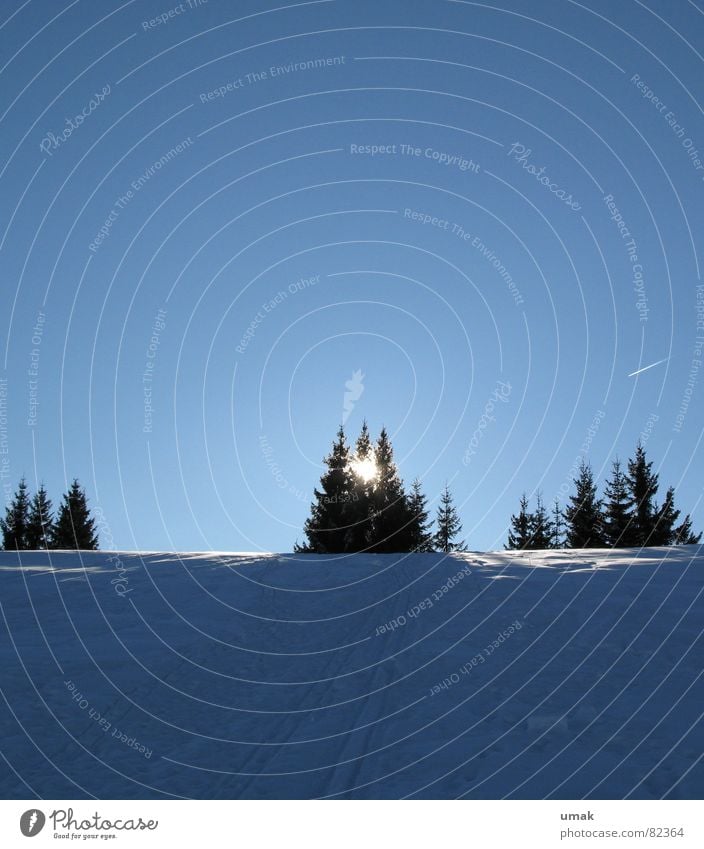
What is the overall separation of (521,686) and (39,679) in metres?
Result: 7.52

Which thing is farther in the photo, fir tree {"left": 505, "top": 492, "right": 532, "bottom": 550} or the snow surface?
fir tree {"left": 505, "top": 492, "right": 532, "bottom": 550}

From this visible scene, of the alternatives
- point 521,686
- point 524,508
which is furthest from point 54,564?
point 524,508

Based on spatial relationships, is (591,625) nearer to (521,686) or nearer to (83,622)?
(521,686)

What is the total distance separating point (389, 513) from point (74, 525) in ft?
81.2

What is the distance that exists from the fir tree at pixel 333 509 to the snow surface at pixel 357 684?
21.0 metres

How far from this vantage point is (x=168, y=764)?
770cm

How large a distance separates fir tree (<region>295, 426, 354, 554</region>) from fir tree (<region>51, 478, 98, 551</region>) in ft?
58.7

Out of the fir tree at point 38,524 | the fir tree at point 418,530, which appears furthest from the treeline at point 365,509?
the fir tree at point 38,524

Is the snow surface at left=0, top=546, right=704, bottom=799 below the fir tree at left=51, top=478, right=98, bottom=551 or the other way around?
below

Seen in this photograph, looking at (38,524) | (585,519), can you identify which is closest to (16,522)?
(38,524)

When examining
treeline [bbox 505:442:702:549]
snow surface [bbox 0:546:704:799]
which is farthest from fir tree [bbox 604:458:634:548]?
snow surface [bbox 0:546:704:799]

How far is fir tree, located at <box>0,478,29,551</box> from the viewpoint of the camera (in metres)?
47.1

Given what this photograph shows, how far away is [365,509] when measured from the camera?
38062mm

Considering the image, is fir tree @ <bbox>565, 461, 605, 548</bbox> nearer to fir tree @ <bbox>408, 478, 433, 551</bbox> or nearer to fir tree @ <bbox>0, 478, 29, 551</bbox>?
fir tree @ <bbox>408, 478, 433, 551</bbox>
